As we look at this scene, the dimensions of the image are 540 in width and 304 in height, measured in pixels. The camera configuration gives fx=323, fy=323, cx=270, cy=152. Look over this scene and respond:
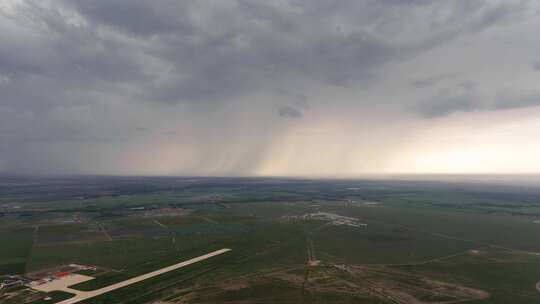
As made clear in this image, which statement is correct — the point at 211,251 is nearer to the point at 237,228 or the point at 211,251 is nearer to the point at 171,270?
the point at 171,270

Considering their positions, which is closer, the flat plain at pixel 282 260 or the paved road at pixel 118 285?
the paved road at pixel 118 285

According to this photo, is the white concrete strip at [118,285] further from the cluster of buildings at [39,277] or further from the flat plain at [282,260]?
the cluster of buildings at [39,277]

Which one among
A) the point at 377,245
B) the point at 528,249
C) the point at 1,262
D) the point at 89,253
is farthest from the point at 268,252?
the point at 528,249

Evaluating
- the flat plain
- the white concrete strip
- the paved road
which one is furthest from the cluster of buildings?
the paved road

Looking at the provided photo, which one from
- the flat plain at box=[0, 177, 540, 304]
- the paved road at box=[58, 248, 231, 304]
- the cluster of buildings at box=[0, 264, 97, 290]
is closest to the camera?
the paved road at box=[58, 248, 231, 304]

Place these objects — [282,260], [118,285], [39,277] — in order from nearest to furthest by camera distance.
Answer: [118,285], [39,277], [282,260]

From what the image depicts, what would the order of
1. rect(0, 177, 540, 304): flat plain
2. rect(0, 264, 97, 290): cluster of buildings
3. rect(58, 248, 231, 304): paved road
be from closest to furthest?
rect(58, 248, 231, 304): paved road
rect(0, 177, 540, 304): flat plain
rect(0, 264, 97, 290): cluster of buildings

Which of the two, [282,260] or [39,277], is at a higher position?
[282,260]

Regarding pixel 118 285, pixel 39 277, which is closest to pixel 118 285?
pixel 118 285

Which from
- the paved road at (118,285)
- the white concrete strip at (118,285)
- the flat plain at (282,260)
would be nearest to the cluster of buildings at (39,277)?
the flat plain at (282,260)

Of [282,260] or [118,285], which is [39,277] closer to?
[118,285]

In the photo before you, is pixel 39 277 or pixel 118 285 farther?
pixel 39 277

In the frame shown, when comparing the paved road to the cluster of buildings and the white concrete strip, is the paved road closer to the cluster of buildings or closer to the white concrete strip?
the white concrete strip
